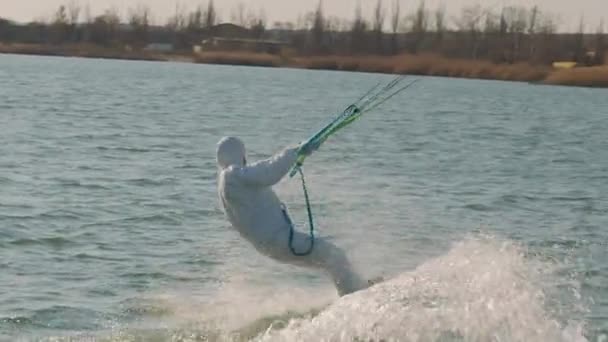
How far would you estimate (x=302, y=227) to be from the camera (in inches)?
671

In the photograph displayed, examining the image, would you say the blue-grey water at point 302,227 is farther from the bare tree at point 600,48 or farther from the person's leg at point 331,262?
the bare tree at point 600,48

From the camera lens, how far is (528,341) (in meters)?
10.4

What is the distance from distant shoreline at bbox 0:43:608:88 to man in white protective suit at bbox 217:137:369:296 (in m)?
55.8

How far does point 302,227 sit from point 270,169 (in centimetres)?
638

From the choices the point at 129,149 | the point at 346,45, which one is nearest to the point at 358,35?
the point at 346,45

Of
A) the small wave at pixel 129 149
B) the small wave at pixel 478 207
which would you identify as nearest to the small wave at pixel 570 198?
the small wave at pixel 478 207

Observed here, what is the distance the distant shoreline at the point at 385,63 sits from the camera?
74.9 meters

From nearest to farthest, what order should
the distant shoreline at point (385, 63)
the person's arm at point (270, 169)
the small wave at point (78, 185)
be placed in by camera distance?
Result: the person's arm at point (270, 169) < the small wave at point (78, 185) < the distant shoreline at point (385, 63)

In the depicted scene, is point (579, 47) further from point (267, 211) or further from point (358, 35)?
point (267, 211)

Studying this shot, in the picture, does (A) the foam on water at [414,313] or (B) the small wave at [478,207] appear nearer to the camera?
(A) the foam on water at [414,313]

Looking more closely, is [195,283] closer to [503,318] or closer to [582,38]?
[503,318]

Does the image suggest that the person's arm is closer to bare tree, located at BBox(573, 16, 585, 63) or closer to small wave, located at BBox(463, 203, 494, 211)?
small wave, located at BBox(463, 203, 494, 211)

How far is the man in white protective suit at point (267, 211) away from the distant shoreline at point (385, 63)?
55824 mm

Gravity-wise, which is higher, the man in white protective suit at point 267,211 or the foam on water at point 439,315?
the man in white protective suit at point 267,211
